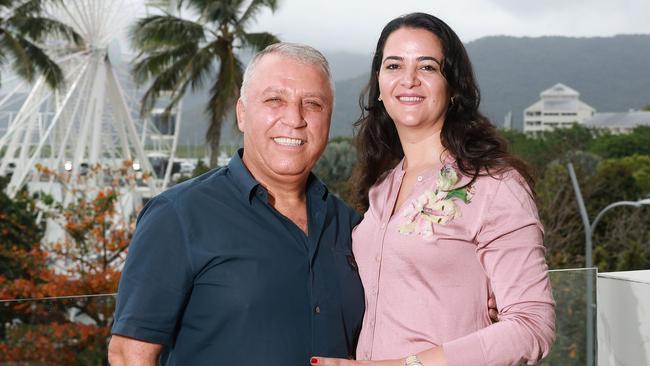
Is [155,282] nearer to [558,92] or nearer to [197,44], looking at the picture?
[197,44]

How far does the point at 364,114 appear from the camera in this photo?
290 centimetres

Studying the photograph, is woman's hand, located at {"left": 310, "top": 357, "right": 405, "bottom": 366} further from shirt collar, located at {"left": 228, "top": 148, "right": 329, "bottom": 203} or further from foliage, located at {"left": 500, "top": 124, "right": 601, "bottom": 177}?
foliage, located at {"left": 500, "top": 124, "right": 601, "bottom": 177}

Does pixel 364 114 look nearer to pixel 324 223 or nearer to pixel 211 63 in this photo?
pixel 324 223

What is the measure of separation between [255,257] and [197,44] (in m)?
28.5

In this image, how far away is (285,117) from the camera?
94.1 inches

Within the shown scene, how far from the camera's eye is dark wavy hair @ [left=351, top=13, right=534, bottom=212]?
2314 millimetres

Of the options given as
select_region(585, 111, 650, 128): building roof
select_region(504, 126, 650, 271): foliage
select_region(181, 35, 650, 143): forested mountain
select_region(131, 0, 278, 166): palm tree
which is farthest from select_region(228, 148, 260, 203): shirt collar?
select_region(181, 35, 650, 143): forested mountain

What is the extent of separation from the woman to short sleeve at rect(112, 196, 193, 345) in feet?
1.34

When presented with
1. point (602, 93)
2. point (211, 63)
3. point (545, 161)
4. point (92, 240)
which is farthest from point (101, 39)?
point (602, 93)

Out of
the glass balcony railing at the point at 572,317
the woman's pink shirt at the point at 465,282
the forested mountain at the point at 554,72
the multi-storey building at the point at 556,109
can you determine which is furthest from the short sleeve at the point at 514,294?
the multi-storey building at the point at 556,109

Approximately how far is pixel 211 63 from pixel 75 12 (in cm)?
989

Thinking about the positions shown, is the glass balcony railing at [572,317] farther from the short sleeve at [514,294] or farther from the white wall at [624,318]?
the short sleeve at [514,294]

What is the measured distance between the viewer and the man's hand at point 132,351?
2131 mm

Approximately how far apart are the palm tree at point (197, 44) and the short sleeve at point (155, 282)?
1034 inches
